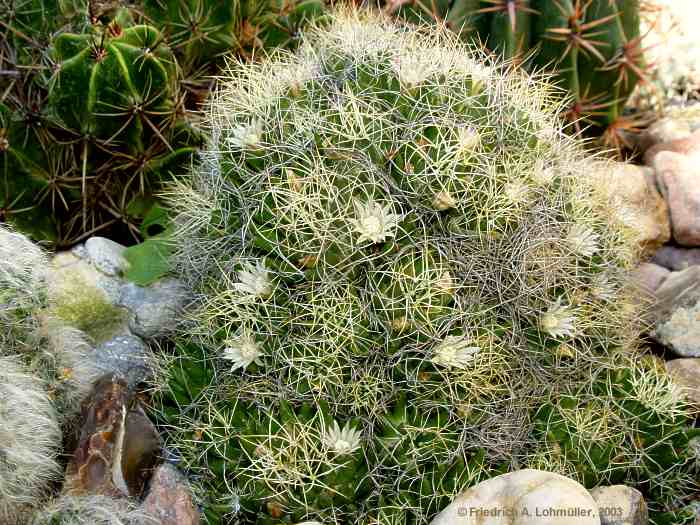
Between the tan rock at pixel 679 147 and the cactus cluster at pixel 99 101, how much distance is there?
6.95ft

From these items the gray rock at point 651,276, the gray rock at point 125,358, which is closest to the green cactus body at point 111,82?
the gray rock at point 125,358

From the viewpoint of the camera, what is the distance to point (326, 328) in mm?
2367

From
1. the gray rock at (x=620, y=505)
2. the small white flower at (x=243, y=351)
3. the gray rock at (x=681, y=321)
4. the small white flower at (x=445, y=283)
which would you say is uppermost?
the small white flower at (x=445, y=283)

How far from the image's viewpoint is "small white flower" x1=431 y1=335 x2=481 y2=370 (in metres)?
2.35

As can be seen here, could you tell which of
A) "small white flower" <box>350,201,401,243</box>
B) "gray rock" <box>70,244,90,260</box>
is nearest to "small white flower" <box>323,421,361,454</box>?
"small white flower" <box>350,201,401,243</box>

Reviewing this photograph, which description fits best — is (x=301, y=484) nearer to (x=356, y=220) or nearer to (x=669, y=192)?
(x=356, y=220)

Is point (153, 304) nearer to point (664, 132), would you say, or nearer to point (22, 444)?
point (22, 444)

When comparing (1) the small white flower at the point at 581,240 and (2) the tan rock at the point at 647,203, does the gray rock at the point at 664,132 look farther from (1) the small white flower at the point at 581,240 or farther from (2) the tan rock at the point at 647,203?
(1) the small white flower at the point at 581,240

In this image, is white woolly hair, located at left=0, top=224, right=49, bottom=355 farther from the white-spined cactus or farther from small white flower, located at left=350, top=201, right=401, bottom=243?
small white flower, located at left=350, top=201, right=401, bottom=243

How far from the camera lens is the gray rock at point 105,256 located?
317 cm

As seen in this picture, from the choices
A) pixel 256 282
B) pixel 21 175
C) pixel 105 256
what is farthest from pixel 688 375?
pixel 21 175

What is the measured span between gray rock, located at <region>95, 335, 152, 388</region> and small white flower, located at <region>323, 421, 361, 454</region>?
0.83 meters

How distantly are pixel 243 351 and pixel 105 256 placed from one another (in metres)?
1.04

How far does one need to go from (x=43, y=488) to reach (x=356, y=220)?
4.12ft
